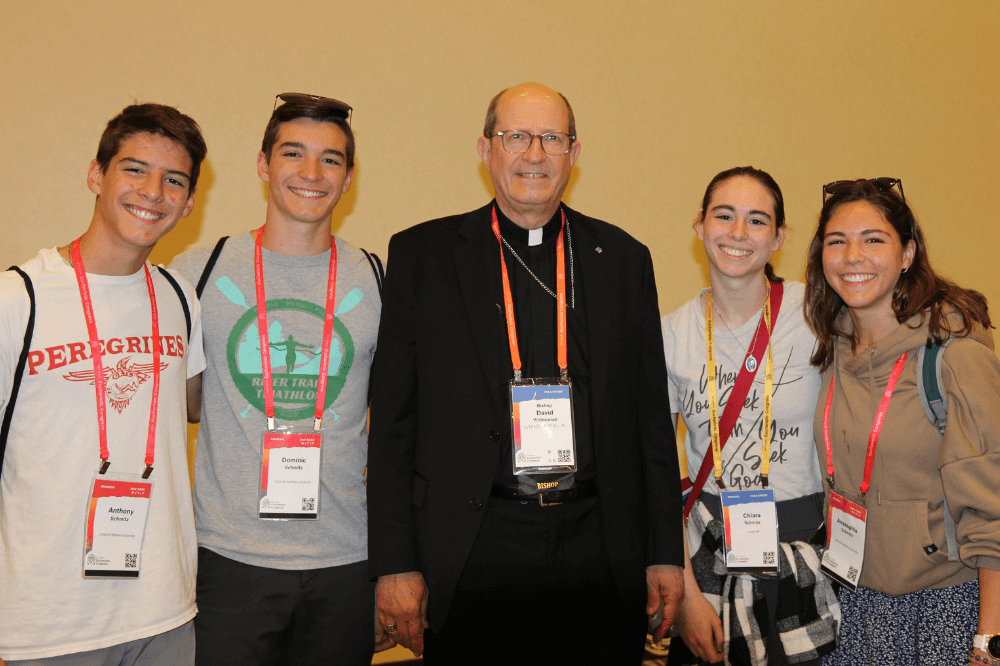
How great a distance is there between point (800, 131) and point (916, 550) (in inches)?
126

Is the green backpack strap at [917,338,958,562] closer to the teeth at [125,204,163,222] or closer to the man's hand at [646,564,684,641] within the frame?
the man's hand at [646,564,684,641]

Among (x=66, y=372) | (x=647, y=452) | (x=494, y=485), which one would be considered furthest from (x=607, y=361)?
(x=66, y=372)

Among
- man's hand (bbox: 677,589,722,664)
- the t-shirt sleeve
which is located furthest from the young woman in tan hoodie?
the t-shirt sleeve

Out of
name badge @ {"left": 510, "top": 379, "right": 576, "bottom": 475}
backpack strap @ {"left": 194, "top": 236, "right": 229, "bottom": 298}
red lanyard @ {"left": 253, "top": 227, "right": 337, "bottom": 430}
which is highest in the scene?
backpack strap @ {"left": 194, "top": 236, "right": 229, "bottom": 298}

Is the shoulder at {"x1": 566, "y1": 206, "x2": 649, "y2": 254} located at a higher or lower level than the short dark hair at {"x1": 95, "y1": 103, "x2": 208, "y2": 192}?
lower

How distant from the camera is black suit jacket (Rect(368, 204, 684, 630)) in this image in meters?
1.96

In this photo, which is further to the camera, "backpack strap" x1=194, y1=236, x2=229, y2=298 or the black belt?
"backpack strap" x1=194, y1=236, x2=229, y2=298

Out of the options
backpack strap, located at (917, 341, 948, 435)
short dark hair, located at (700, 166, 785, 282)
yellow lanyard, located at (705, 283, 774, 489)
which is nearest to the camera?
backpack strap, located at (917, 341, 948, 435)

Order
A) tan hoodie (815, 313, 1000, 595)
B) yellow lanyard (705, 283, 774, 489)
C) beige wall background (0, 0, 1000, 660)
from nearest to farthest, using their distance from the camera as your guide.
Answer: tan hoodie (815, 313, 1000, 595) < yellow lanyard (705, 283, 774, 489) < beige wall background (0, 0, 1000, 660)

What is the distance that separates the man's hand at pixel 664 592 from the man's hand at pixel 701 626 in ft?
0.38

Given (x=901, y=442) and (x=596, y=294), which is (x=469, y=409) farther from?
(x=901, y=442)

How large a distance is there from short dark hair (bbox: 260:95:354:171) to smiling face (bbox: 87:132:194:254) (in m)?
0.35

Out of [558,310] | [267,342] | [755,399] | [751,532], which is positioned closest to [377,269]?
[267,342]

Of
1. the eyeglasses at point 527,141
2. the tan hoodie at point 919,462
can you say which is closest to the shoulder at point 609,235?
the eyeglasses at point 527,141
